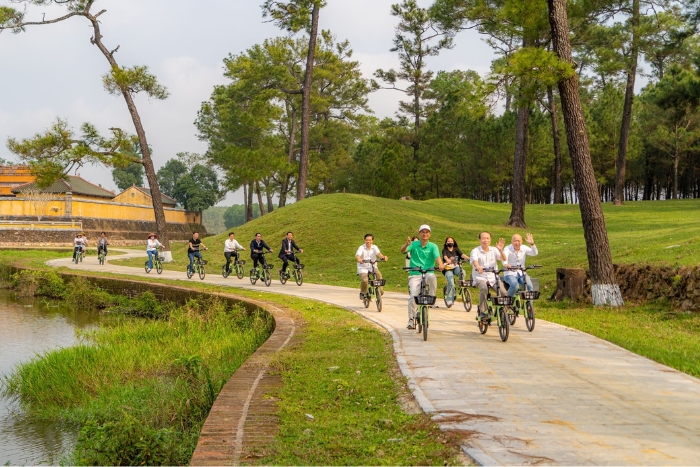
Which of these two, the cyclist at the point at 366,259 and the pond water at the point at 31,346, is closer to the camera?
the pond water at the point at 31,346

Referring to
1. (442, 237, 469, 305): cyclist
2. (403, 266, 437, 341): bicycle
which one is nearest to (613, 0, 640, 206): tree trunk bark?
(442, 237, 469, 305): cyclist

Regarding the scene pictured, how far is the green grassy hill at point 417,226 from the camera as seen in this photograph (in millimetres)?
24080

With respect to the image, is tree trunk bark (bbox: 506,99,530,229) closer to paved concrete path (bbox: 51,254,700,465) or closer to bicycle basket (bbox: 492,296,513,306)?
paved concrete path (bbox: 51,254,700,465)

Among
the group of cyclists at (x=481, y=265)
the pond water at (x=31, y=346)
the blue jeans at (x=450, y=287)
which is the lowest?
the pond water at (x=31, y=346)

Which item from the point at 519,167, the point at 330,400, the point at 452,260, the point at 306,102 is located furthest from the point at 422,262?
the point at 306,102

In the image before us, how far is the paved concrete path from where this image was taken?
508 cm

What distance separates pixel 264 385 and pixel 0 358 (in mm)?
9160

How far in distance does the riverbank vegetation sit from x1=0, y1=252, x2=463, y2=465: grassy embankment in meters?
0.04

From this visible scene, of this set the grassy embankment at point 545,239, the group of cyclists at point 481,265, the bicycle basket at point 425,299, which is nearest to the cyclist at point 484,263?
the group of cyclists at point 481,265

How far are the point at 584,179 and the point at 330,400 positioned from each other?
418 inches

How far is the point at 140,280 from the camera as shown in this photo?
23219 mm

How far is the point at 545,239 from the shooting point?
3002 centimetres

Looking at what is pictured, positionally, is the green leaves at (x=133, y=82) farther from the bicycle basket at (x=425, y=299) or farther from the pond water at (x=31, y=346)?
the bicycle basket at (x=425, y=299)

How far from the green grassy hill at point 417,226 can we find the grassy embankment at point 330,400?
32.5ft
